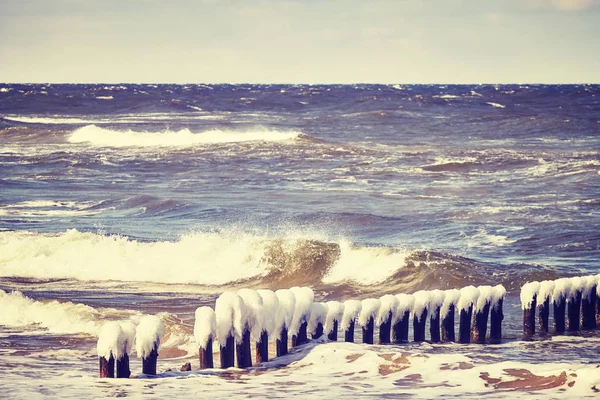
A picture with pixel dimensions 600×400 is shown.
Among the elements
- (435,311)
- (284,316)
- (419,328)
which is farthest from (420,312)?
(284,316)

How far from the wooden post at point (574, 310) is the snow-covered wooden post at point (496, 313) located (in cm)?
123

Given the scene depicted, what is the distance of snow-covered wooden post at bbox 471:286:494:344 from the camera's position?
12.5m

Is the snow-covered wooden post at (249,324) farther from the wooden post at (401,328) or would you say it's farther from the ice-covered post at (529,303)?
the ice-covered post at (529,303)

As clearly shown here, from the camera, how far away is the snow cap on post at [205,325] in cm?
980

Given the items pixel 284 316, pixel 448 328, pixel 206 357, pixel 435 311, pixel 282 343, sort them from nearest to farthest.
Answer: pixel 206 357
pixel 284 316
pixel 282 343
pixel 435 311
pixel 448 328

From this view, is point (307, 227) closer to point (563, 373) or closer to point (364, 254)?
point (364, 254)

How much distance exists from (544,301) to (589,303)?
1.00 m

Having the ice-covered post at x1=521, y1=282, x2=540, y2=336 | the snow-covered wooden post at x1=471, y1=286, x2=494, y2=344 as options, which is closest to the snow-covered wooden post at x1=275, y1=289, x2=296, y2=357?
the snow-covered wooden post at x1=471, y1=286, x2=494, y2=344

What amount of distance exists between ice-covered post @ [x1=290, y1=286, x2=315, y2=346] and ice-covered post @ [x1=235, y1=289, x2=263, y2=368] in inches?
25.1

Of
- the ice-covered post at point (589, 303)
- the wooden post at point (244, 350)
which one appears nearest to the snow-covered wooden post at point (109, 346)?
the wooden post at point (244, 350)

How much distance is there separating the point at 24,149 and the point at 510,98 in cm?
6208

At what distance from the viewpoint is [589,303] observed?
45.0ft

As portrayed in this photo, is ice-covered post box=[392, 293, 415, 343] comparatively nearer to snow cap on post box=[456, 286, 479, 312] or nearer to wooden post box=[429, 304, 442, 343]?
wooden post box=[429, 304, 442, 343]

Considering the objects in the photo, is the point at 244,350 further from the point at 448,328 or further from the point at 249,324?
the point at 448,328
